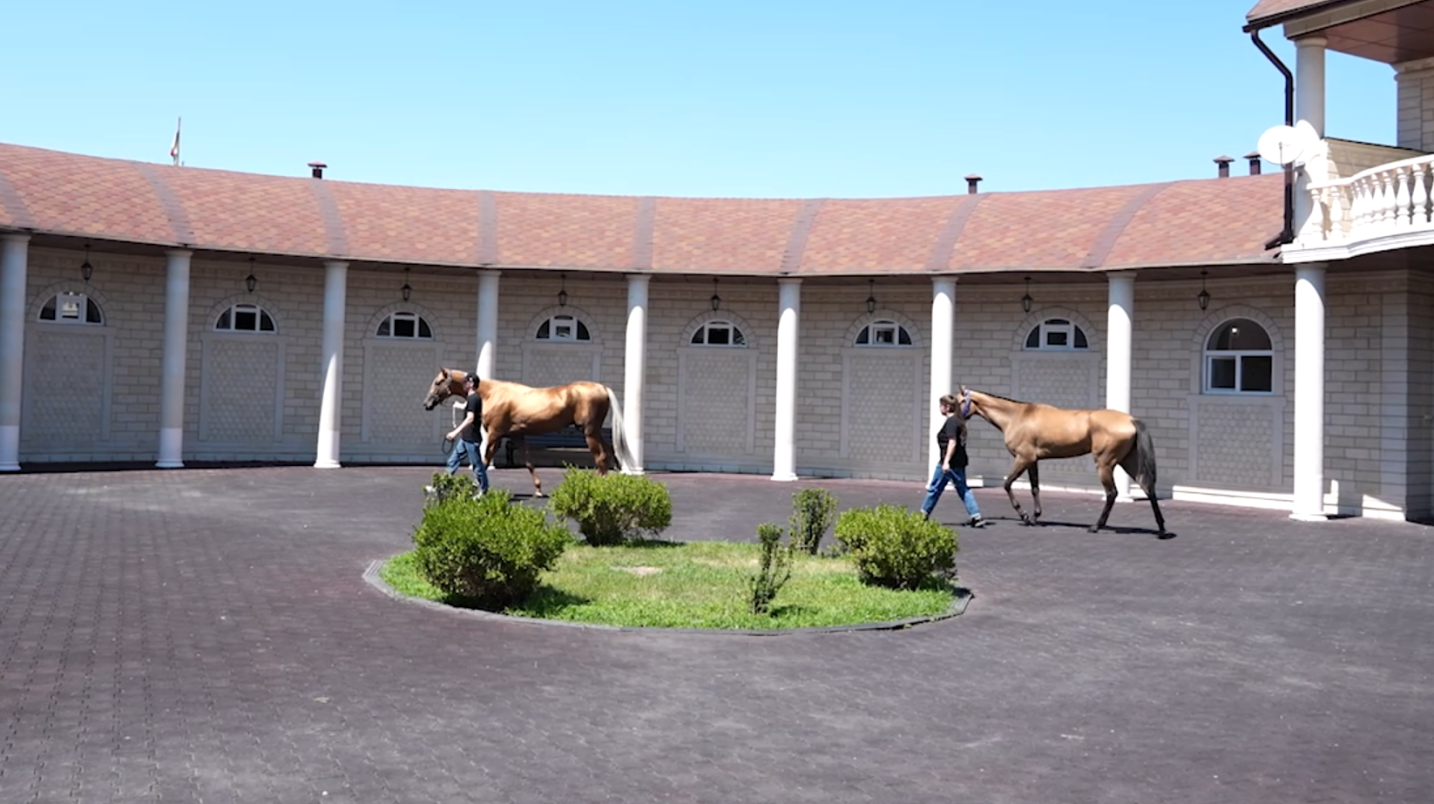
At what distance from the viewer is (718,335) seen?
26.3 meters

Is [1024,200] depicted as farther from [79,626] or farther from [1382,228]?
[79,626]

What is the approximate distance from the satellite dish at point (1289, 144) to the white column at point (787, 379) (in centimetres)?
894

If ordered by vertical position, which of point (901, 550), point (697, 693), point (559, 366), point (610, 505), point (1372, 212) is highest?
point (1372, 212)

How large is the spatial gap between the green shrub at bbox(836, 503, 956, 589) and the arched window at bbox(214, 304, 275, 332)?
17334mm

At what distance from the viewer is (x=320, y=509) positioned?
56.4 feet

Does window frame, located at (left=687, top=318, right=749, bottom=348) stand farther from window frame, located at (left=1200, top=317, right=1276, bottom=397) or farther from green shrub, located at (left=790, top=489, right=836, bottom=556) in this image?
green shrub, located at (left=790, top=489, right=836, bottom=556)

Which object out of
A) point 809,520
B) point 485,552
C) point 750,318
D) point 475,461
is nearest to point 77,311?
point 475,461

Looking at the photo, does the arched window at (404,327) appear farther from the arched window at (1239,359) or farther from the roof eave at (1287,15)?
the roof eave at (1287,15)

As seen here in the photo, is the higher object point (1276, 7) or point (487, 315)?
point (1276, 7)

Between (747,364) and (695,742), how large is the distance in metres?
19.6

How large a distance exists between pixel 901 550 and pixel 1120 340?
11880mm

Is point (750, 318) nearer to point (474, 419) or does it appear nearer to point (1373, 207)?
point (474, 419)

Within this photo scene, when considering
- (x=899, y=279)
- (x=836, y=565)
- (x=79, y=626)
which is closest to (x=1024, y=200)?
(x=899, y=279)

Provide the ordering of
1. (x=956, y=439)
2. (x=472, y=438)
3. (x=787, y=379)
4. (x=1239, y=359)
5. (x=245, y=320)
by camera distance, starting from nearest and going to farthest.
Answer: (x=956, y=439) → (x=472, y=438) → (x=1239, y=359) → (x=787, y=379) → (x=245, y=320)
